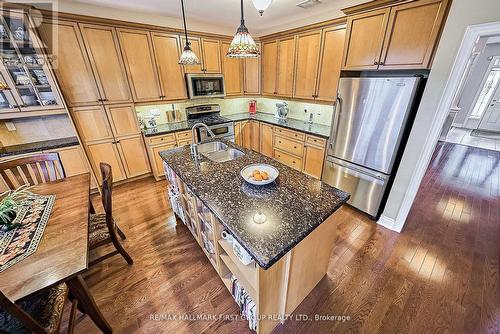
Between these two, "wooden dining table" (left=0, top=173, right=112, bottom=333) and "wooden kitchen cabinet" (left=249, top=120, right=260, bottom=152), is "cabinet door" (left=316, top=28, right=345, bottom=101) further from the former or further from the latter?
"wooden dining table" (left=0, top=173, right=112, bottom=333)

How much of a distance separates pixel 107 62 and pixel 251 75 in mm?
2555

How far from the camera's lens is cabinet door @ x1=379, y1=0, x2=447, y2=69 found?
1.70m

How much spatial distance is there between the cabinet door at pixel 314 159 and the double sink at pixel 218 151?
4.82ft

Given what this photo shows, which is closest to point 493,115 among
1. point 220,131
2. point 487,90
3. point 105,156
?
point 487,90

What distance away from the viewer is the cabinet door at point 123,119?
119 inches

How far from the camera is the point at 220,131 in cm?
379

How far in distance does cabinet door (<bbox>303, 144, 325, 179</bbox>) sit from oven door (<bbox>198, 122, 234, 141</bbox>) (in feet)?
5.26

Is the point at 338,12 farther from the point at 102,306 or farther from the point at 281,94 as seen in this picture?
the point at 102,306

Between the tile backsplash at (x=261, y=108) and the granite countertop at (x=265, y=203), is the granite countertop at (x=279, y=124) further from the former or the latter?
the granite countertop at (x=265, y=203)

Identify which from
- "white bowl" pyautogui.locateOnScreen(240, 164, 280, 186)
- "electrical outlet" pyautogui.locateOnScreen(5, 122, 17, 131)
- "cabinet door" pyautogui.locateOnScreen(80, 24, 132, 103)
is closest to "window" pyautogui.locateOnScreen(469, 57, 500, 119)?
"white bowl" pyautogui.locateOnScreen(240, 164, 280, 186)

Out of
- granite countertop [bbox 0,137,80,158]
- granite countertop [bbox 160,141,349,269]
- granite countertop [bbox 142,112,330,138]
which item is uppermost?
granite countertop [bbox 142,112,330,138]

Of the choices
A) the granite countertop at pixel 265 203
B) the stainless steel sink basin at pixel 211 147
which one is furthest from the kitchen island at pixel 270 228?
the stainless steel sink basin at pixel 211 147

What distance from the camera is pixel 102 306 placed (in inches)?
61.9

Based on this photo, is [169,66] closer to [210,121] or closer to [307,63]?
[210,121]
